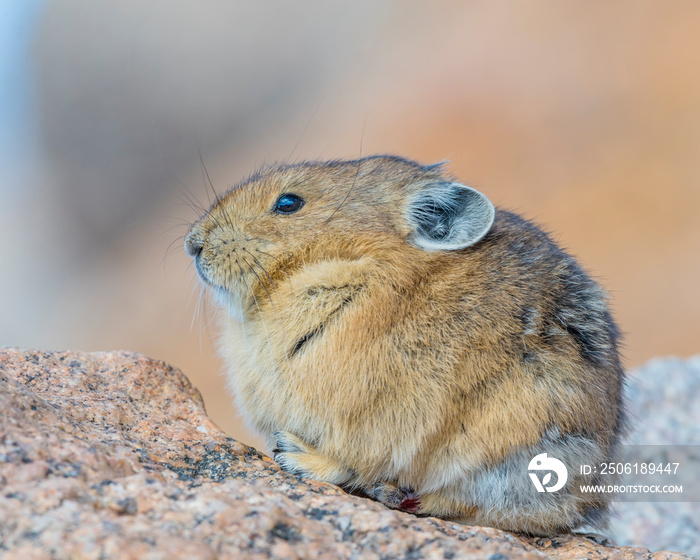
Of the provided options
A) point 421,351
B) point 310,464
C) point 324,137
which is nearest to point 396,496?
point 310,464

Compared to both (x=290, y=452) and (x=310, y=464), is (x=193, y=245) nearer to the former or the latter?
(x=290, y=452)

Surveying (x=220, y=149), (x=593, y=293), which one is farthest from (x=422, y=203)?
(x=220, y=149)

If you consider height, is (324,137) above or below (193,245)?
above

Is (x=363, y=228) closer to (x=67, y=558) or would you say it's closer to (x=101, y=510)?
A: (x=101, y=510)

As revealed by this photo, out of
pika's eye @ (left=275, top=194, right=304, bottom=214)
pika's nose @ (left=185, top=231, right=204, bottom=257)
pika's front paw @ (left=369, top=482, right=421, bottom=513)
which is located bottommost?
pika's front paw @ (left=369, top=482, right=421, bottom=513)

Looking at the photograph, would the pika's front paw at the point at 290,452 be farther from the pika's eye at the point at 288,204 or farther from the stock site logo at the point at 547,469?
the pika's eye at the point at 288,204

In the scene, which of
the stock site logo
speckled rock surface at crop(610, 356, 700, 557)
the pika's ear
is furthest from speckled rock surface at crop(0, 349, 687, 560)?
speckled rock surface at crop(610, 356, 700, 557)

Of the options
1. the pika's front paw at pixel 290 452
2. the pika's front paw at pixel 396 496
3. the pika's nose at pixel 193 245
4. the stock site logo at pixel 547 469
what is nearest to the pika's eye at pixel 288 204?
the pika's nose at pixel 193 245

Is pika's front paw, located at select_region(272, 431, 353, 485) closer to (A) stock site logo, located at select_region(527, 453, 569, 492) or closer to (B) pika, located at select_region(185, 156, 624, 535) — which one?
(B) pika, located at select_region(185, 156, 624, 535)
